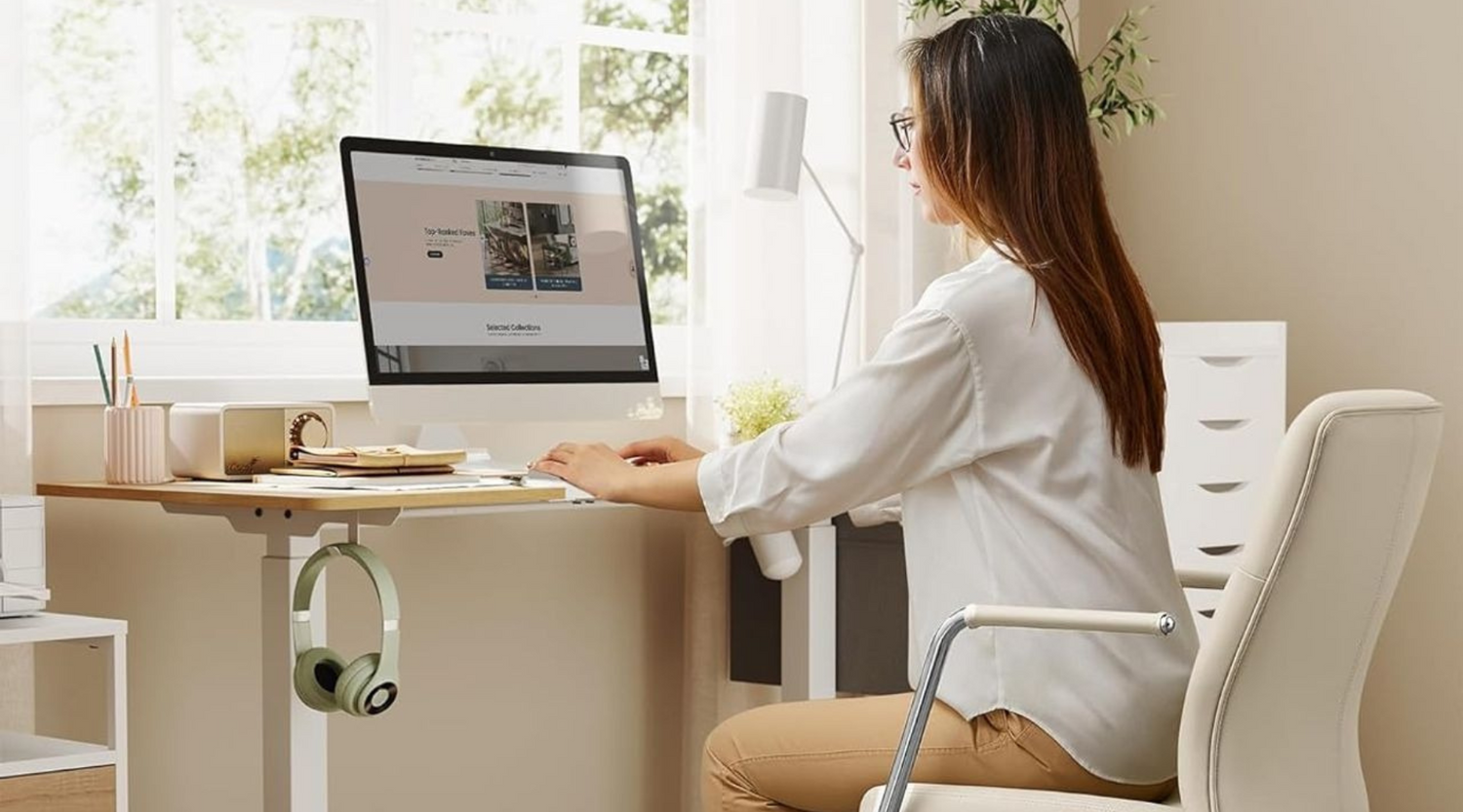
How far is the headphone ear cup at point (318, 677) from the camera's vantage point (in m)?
2.31

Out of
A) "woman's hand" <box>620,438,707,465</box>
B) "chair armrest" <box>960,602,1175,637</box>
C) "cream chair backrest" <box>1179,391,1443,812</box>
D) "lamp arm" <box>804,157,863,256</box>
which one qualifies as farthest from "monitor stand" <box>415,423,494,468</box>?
"cream chair backrest" <box>1179,391,1443,812</box>

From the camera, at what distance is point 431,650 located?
3082 millimetres

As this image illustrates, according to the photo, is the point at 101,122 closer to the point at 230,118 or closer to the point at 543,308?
the point at 230,118

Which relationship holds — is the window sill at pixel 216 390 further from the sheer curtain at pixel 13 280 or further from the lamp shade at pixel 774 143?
the lamp shade at pixel 774 143

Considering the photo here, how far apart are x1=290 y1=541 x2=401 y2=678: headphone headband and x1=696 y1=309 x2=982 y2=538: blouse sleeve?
68 cm

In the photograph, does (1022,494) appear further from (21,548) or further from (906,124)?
(21,548)

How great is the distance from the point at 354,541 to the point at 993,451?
0.91m

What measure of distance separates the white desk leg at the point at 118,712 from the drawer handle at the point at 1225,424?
6.48ft

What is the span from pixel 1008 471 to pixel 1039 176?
302 mm

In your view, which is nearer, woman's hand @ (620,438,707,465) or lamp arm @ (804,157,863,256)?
woman's hand @ (620,438,707,465)

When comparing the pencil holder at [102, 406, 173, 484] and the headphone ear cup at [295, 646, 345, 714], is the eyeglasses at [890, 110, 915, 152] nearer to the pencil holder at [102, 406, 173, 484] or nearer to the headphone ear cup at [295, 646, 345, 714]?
the headphone ear cup at [295, 646, 345, 714]

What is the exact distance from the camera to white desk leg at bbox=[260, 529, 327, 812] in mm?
2324

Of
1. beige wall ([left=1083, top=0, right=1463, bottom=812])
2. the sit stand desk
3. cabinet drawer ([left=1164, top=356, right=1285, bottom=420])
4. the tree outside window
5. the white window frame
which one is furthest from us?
beige wall ([left=1083, top=0, right=1463, bottom=812])

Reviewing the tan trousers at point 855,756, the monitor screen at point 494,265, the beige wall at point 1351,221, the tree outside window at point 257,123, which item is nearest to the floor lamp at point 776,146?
the monitor screen at point 494,265
